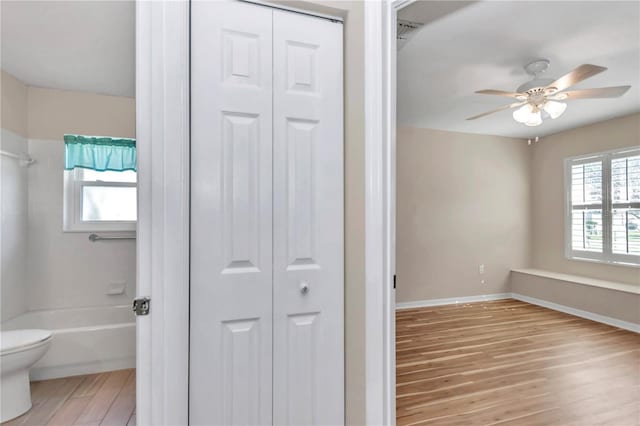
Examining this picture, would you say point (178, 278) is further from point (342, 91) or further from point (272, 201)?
point (342, 91)

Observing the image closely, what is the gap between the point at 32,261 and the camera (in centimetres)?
273

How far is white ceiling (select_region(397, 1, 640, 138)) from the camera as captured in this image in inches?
77.3

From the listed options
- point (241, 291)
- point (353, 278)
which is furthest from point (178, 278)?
point (353, 278)

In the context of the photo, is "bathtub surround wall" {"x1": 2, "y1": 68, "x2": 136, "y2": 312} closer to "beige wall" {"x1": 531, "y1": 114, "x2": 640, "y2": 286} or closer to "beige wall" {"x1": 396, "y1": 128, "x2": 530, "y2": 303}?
"beige wall" {"x1": 396, "y1": 128, "x2": 530, "y2": 303}

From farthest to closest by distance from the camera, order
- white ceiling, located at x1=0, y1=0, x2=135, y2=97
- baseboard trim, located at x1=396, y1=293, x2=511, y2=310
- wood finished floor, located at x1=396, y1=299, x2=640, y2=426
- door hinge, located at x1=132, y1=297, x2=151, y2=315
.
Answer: baseboard trim, located at x1=396, y1=293, x2=511, y2=310
wood finished floor, located at x1=396, y1=299, x2=640, y2=426
white ceiling, located at x1=0, y1=0, x2=135, y2=97
door hinge, located at x1=132, y1=297, x2=151, y2=315

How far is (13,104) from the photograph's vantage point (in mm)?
2566

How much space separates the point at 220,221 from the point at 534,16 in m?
2.21

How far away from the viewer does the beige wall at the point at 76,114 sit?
275cm

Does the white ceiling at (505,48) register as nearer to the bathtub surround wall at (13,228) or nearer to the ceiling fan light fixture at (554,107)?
the ceiling fan light fixture at (554,107)

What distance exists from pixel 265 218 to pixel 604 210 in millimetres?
4787

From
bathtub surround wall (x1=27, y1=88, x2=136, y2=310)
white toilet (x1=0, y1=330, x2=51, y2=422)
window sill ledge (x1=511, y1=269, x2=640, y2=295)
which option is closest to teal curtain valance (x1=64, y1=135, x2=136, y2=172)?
bathtub surround wall (x1=27, y1=88, x2=136, y2=310)

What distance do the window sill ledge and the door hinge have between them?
15.4 feet

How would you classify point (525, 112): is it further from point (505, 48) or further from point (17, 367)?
point (17, 367)

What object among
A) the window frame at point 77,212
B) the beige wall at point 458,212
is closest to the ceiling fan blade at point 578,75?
the beige wall at point 458,212
